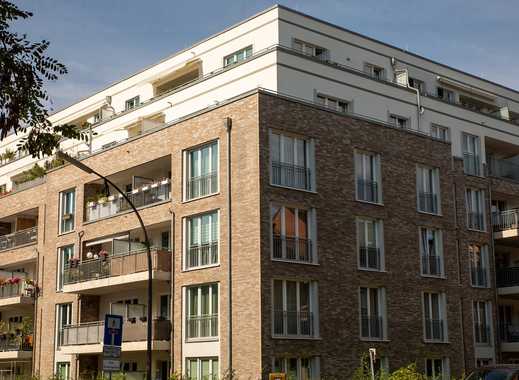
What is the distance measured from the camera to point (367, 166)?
32062 mm

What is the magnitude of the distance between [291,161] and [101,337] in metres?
10.1

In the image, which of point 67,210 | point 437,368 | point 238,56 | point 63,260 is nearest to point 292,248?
point 437,368

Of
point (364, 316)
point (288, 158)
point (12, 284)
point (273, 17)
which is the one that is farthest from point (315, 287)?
point (12, 284)

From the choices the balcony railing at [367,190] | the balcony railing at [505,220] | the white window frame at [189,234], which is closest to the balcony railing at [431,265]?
the balcony railing at [367,190]

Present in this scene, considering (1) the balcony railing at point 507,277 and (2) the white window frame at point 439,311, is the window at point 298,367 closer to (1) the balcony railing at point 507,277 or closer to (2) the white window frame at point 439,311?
(2) the white window frame at point 439,311

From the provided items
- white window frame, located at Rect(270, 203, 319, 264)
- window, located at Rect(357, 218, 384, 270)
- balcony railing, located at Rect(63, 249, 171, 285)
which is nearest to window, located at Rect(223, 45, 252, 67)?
white window frame, located at Rect(270, 203, 319, 264)

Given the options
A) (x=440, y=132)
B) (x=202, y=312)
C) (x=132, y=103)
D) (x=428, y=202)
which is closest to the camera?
(x=202, y=312)

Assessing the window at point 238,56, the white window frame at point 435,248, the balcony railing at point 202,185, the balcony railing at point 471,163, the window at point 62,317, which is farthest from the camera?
the balcony railing at point 471,163

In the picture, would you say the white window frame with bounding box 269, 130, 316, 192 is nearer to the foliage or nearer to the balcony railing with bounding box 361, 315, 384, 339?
the balcony railing with bounding box 361, 315, 384, 339

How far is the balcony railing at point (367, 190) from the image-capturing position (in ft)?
103

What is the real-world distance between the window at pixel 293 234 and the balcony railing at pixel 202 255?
2320mm

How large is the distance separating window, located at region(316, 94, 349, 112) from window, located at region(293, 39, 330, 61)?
216 cm

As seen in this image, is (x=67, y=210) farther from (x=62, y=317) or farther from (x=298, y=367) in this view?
(x=298, y=367)

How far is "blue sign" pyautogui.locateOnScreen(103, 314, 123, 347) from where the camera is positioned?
61.4 ft
